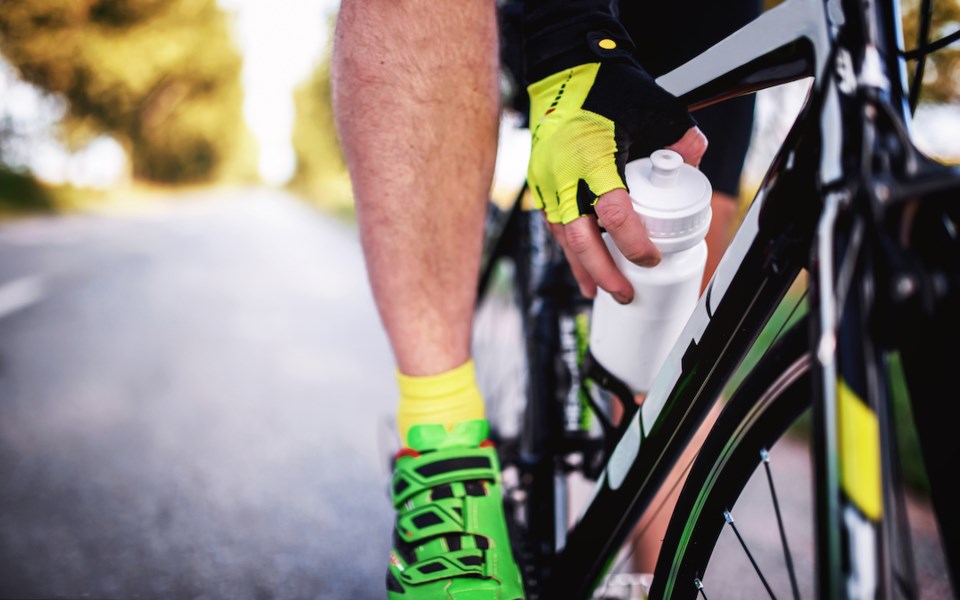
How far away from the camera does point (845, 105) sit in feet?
1.48

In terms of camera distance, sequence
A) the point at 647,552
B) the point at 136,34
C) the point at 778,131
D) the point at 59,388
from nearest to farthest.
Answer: the point at 647,552 < the point at 778,131 < the point at 59,388 < the point at 136,34

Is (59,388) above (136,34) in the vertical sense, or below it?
below

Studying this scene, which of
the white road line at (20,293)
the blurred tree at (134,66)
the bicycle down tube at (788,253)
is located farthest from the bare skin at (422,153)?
the blurred tree at (134,66)

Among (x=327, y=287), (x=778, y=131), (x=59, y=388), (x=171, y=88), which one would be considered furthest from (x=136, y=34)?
(x=778, y=131)

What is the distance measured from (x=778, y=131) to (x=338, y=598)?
1.55 meters

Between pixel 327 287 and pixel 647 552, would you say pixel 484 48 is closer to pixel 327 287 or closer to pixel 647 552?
pixel 647 552

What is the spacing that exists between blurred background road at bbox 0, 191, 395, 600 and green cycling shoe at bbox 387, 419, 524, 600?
21.6 inches

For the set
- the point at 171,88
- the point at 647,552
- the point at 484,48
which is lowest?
the point at 647,552

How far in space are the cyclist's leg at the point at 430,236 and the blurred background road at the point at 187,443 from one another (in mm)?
583

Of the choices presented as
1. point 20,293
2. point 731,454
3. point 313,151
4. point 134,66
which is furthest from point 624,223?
point 313,151

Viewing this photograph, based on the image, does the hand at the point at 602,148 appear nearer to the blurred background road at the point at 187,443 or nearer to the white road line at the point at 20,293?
the blurred background road at the point at 187,443

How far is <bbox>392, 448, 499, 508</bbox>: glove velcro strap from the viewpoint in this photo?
83cm

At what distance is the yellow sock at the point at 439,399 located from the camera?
88 cm

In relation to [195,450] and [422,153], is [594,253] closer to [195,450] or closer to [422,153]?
[422,153]
